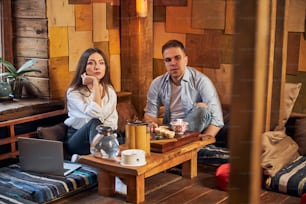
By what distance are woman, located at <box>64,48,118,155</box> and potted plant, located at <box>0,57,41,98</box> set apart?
14.1 inches

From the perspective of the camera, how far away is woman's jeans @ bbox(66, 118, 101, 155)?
9.61 feet

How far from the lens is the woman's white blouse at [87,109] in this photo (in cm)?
298

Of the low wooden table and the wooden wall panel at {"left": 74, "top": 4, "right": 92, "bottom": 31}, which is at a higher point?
the wooden wall panel at {"left": 74, "top": 4, "right": 92, "bottom": 31}

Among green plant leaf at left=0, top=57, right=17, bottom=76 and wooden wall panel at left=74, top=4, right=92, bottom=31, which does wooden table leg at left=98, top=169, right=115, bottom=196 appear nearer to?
green plant leaf at left=0, top=57, right=17, bottom=76

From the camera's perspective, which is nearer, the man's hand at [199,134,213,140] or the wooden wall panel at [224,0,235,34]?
the man's hand at [199,134,213,140]

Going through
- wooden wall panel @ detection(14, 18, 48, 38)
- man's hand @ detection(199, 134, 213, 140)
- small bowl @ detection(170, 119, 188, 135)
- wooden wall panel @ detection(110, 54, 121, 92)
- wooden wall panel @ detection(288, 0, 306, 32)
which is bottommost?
man's hand @ detection(199, 134, 213, 140)

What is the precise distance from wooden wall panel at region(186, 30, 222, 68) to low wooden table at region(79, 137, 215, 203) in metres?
1.03

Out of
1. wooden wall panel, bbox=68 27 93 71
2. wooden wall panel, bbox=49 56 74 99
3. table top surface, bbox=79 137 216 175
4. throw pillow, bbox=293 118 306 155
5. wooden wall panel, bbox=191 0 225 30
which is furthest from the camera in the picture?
wooden wall panel, bbox=191 0 225 30

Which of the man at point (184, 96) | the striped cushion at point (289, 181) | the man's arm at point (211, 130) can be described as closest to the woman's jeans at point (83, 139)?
the man at point (184, 96)

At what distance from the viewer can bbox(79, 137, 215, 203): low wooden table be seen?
8.00 ft

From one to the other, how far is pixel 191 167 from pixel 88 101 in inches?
30.7

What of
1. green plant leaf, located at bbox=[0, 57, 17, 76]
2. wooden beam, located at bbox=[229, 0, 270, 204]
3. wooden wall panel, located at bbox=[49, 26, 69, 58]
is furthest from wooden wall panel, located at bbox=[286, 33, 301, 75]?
wooden beam, located at bbox=[229, 0, 270, 204]

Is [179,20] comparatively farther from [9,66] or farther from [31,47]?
[9,66]

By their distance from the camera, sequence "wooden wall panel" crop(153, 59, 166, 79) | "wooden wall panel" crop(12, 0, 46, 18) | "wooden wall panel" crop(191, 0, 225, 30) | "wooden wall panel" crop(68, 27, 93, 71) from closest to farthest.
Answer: "wooden wall panel" crop(12, 0, 46, 18), "wooden wall panel" crop(68, 27, 93, 71), "wooden wall panel" crop(191, 0, 225, 30), "wooden wall panel" crop(153, 59, 166, 79)
